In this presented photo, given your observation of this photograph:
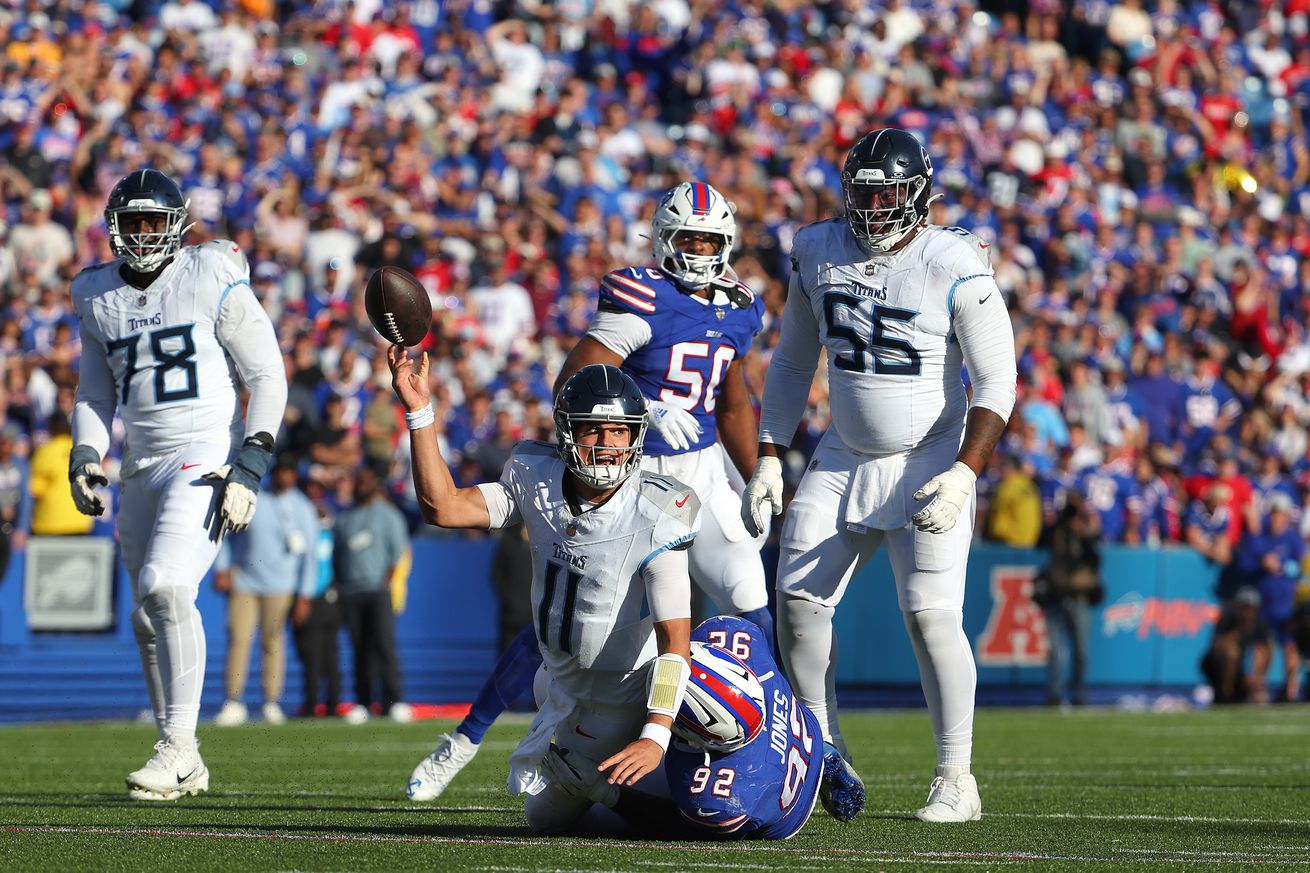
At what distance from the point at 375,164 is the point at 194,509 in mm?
9808

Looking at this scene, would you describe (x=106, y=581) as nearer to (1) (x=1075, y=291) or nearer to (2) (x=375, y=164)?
(2) (x=375, y=164)

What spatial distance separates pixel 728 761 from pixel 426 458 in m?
1.08

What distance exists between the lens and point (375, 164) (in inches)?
645

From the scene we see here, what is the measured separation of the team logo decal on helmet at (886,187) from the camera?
6250 mm

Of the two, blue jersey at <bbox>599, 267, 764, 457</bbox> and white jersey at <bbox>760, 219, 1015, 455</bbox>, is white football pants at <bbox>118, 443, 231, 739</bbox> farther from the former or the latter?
white jersey at <bbox>760, 219, 1015, 455</bbox>

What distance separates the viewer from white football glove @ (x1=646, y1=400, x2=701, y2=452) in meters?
6.82

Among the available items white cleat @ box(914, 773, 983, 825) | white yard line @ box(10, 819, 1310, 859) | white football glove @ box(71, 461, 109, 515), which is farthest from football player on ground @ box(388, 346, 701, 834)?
white football glove @ box(71, 461, 109, 515)

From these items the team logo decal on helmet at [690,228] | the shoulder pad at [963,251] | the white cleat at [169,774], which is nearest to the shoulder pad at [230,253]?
the team logo decal on helmet at [690,228]

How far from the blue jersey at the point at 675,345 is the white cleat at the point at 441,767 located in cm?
111

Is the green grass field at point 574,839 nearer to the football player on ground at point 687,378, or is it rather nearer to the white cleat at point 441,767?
the white cleat at point 441,767

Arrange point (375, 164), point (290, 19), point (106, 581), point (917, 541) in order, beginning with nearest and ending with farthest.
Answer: point (917, 541), point (106, 581), point (375, 164), point (290, 19)

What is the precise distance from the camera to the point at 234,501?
6.80m

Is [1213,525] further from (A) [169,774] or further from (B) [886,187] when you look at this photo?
(A) [169,774]

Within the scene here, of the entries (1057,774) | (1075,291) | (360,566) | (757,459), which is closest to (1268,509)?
(1075,291)
